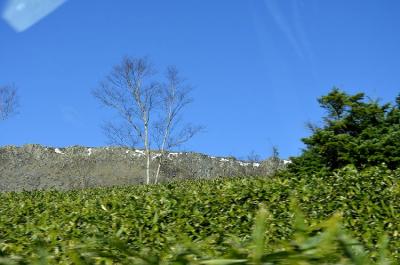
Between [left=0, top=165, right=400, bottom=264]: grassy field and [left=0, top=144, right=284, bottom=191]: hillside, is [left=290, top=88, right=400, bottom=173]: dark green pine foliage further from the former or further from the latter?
[left=0, top=144, right=284, bottom=191]: hillside

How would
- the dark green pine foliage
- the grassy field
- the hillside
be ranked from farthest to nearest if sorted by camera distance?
the hillside < the dark green pine foliage < the grassy field

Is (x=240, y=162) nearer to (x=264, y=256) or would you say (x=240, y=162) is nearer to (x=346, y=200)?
(x=346, y=200)

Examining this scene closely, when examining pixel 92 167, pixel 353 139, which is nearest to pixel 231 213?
pixel 353 139

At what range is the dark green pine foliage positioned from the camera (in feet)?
35.4

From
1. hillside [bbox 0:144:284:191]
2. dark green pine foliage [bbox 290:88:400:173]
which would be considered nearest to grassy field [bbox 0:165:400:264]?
dark green pine foliage [bbox 290:88:400:173]

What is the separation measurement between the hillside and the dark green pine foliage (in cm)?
1685

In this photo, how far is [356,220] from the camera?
265 inches

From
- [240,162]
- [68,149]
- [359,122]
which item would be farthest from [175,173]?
[359,122]

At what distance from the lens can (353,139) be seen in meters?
11.1

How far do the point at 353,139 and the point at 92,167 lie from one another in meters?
20.3

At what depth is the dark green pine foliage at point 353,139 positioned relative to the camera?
35.4ft

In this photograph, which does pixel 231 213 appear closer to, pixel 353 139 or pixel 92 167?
pixel 353 139

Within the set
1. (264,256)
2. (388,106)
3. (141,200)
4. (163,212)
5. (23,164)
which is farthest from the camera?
(23,164)

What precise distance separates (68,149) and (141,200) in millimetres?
23664
